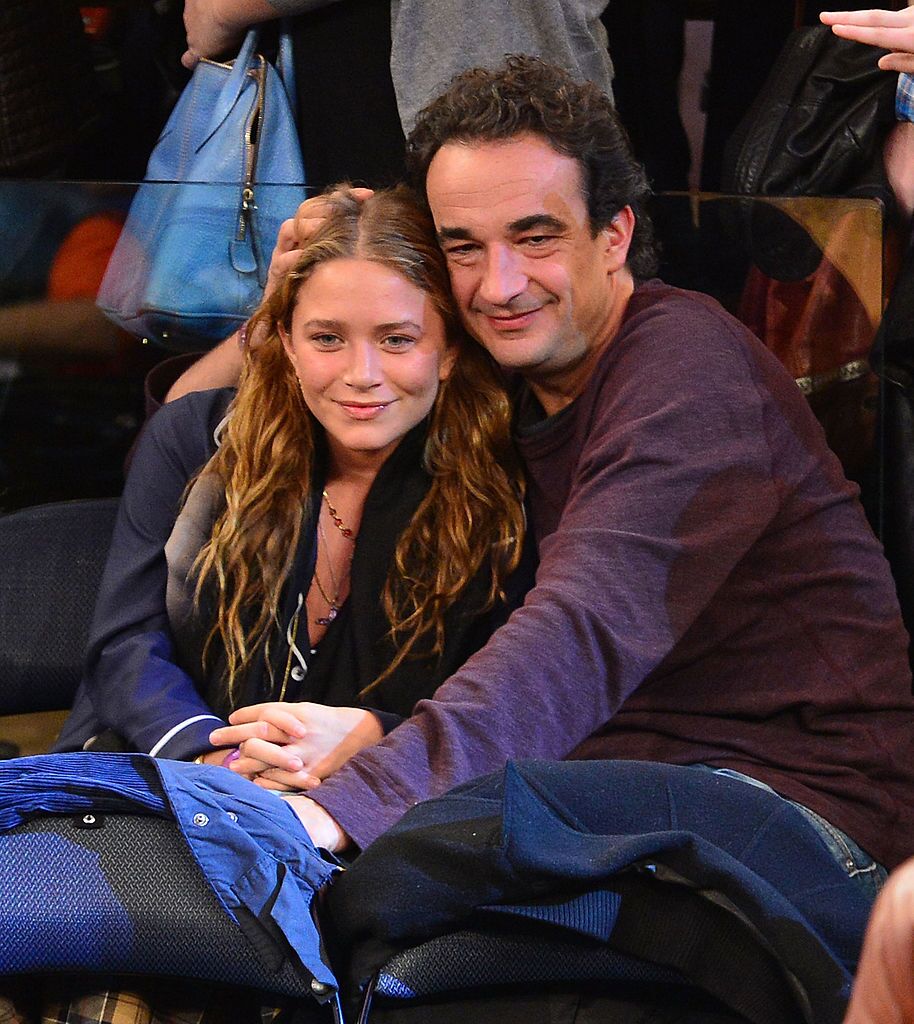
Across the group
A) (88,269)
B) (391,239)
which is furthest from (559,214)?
(88,269)

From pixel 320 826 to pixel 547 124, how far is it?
2.76 ft

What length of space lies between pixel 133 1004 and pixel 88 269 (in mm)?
1169

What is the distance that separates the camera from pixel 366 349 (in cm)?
181

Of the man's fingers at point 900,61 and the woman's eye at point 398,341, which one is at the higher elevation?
the man's fingers at point 900,61

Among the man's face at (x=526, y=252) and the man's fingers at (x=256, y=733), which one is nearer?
the man's fingers at (x=256, y=733)

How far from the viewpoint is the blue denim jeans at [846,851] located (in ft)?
4.94

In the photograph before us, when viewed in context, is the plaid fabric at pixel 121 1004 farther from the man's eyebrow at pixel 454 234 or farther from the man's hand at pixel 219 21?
the man's hand at pixel 219 21

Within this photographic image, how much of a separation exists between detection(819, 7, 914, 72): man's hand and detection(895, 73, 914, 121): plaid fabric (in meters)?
0.28

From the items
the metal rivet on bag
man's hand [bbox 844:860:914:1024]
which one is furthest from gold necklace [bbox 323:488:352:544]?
man's hand [bbox 844:860:914:1024]

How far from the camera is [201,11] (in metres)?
2.08

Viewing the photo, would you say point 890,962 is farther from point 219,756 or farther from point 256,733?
point 219,756

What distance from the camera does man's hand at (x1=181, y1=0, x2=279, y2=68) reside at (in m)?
2.02

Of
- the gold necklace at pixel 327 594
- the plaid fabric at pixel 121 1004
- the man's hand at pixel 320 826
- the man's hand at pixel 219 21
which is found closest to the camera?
the plaid fabric at pixel 121 1004

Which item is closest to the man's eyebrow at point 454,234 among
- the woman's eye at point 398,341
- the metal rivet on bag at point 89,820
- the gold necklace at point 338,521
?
the woman's eye at point 398,341
